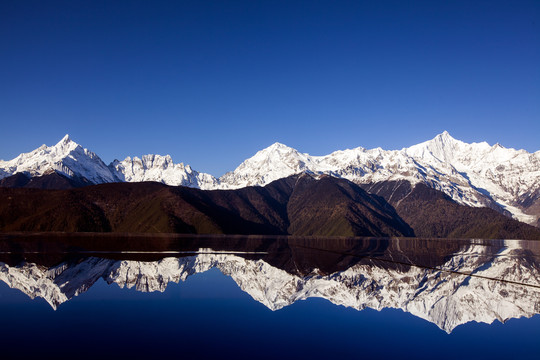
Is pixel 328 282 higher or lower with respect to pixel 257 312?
higher

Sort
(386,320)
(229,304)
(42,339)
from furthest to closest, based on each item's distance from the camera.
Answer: (229,304)
(386,320)
(42,339)

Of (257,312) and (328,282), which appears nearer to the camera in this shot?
(257,312)

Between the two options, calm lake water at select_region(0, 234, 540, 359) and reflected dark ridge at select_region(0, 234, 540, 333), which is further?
reflected dark ridge at select_region(0, 234, 540, 333)

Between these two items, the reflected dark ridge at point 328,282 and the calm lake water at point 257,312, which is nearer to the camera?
the calm lake water at point 257,312

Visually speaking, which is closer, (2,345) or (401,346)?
(2,345)

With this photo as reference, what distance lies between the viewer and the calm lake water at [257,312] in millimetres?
40812

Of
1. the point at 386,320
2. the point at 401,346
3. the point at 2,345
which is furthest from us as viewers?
the point at 386,320

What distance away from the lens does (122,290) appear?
66.6 meters

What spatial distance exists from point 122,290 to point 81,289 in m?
5.72

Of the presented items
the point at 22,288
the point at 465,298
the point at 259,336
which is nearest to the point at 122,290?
the point at 22,288

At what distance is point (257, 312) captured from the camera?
5662cm

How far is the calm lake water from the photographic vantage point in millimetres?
40812

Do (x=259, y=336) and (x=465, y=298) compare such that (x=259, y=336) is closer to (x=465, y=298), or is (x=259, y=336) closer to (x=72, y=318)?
(x=72, y=318)

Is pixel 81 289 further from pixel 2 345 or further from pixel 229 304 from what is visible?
pixel 2 345
